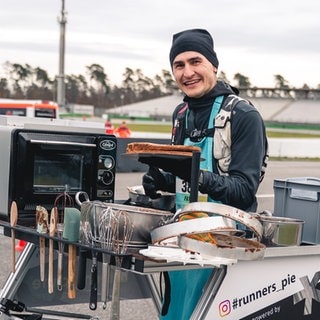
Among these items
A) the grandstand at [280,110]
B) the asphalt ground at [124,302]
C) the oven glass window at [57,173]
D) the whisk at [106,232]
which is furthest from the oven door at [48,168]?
the grandstand at [280,110]

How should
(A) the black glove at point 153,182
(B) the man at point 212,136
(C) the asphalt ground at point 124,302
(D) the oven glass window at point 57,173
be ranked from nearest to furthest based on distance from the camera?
(B) the man at point 212,136 < (D) the oven glass window at point 57,173 < (A) the black glove at point 153,182 < (C) the asphalt ground at point 124,302

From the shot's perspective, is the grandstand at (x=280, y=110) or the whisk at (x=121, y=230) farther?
the grandstand at (x=280, y=110)

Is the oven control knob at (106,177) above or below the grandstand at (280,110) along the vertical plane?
below

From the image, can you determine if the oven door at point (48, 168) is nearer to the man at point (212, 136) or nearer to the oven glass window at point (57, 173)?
the oven glass window at point (57, 173)

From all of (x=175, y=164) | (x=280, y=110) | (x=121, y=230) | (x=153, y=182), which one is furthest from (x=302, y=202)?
(x=280, y=110)

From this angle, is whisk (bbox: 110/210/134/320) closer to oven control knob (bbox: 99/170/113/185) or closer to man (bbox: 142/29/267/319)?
man (bbox: 142/29/267/319)

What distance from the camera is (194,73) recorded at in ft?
9.27

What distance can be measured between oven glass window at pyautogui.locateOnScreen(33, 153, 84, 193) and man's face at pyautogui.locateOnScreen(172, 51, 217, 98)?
0.58 m

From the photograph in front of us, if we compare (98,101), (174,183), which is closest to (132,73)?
(98,101)

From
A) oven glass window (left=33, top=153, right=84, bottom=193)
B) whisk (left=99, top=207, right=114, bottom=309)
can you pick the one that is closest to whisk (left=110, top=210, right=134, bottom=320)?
whisk (left=99, top=207, right=114, bottom=309)

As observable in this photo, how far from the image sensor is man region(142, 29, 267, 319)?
268 centimetres

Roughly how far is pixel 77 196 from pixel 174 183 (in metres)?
0.50

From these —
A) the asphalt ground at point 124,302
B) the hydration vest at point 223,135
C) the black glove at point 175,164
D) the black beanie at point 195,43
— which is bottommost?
the asphalt ground at point 124,302

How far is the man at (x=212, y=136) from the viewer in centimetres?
268
